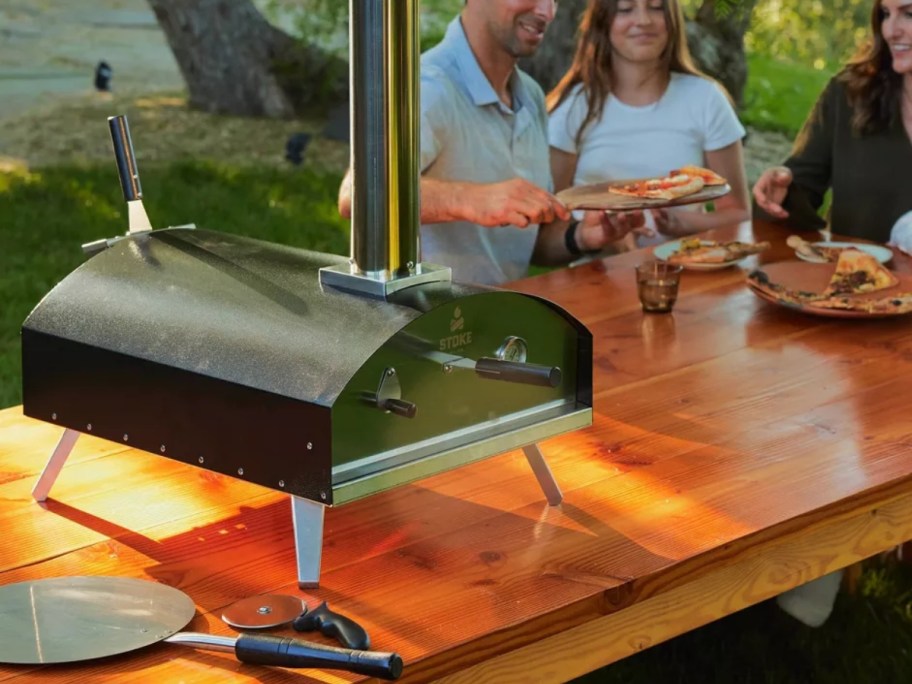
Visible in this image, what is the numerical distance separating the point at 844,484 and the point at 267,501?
87 centimetres

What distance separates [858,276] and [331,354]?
5.90 feet

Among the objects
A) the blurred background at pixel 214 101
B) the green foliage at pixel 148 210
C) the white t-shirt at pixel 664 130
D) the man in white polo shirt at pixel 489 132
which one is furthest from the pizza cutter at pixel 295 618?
Answer: the green foliage at pixel 148 210

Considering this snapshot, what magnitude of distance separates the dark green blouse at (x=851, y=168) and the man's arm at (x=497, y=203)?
133 centimetres

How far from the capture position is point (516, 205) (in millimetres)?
2846

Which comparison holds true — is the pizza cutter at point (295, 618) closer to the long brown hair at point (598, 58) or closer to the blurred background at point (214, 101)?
the long brown hair at point (598, 58)

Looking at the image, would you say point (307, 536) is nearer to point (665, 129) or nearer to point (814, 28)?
point (665, 129)

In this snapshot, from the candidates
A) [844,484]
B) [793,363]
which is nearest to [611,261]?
[793,363]

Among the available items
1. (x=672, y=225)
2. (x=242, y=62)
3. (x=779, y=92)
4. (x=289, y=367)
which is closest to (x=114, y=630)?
(x=289, y=367)

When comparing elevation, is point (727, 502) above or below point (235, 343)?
below

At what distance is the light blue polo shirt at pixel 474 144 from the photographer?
3719mm

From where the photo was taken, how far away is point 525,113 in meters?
3.94

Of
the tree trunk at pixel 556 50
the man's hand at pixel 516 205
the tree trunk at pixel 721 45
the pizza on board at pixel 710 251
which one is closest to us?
the man's hand at pixel 516 205

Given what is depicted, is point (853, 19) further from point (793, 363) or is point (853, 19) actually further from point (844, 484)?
point (844, 484)

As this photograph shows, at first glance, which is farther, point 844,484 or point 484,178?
point 484,178
